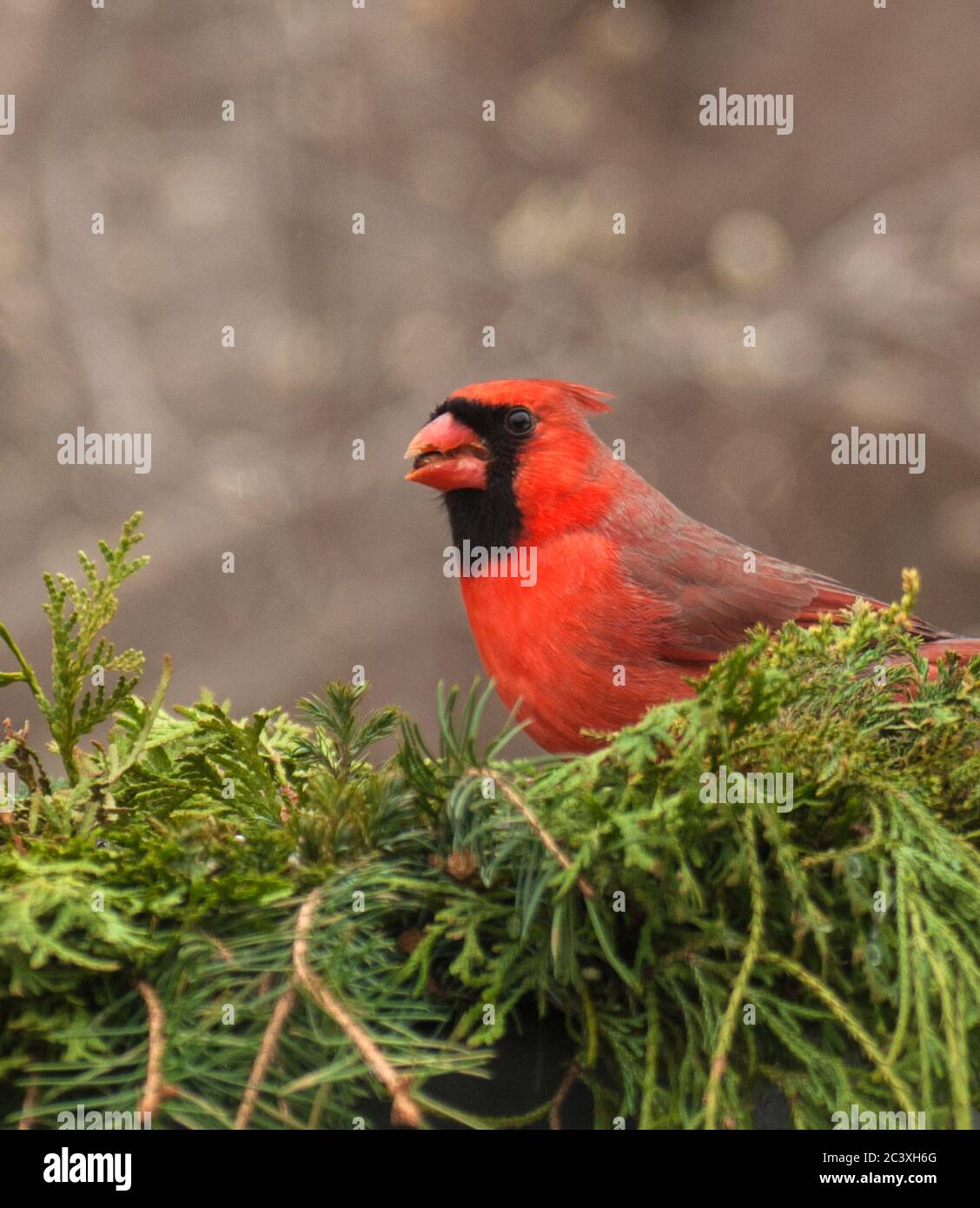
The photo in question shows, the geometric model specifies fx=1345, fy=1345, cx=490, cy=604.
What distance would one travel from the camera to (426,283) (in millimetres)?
4617

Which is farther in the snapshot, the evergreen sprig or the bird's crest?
the bird's crest

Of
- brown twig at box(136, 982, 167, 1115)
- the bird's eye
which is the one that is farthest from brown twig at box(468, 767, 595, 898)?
the bird's eye

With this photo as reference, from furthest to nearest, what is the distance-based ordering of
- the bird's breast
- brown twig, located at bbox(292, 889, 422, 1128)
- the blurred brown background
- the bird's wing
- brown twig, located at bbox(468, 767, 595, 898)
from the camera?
the blurred brown background
the bird's wing
the bird's breast
brown twig, located at bbox(468, 767, 595, 898)
brown twig, located at bbox(292, 889, 422, 1128)

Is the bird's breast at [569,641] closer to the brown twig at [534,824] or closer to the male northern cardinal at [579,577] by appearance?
the male northern cardinal at [579,577]

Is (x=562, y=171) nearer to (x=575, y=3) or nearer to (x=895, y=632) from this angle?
(x=575, y=3)

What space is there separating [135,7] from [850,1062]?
4309 mm

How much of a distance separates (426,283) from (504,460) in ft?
8.50

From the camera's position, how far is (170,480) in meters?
4.30

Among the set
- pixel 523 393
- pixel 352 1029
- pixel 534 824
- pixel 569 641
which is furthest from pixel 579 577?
pixel 352 1029

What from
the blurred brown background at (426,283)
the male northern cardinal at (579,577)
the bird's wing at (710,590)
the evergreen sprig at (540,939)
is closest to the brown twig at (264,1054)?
the evergreen sprig at (540,939)

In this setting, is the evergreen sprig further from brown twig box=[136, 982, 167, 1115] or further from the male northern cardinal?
the male northern cardinal

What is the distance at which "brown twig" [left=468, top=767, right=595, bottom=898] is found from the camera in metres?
1.05

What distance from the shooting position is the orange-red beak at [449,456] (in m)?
2.15

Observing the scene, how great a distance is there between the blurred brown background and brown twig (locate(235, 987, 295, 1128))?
10.9 feet
